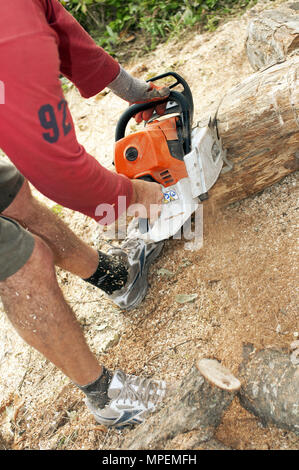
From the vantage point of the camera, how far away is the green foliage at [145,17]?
432 centimetres

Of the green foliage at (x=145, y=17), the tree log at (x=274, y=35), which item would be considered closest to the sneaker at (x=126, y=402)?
the tree log at (x=274, y=35)

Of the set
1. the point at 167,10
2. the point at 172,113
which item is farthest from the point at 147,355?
the point at 167,10

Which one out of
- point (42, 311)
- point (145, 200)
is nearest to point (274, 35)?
point (145, 200)

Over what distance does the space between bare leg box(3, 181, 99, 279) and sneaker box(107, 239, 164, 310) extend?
0.80 feet

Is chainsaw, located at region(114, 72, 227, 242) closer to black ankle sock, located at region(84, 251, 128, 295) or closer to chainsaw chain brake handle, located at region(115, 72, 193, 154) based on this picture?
chainsaw chain brake handle, located at region(115, 72, 193, 154)

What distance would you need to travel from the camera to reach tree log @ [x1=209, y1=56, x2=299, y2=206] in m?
2.23

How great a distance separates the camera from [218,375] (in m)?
1.70

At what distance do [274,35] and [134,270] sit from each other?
1.97 meters

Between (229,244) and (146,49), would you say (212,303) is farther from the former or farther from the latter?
(146,49)

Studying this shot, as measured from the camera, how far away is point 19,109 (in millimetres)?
1327

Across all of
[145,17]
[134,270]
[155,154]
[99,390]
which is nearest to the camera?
[99,390]

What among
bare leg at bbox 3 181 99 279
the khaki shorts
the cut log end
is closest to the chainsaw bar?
bare leg at bbox 3 181 99 279

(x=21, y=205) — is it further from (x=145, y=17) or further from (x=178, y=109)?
(x=145, y=17)

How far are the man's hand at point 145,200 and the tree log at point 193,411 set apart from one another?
0.78m
